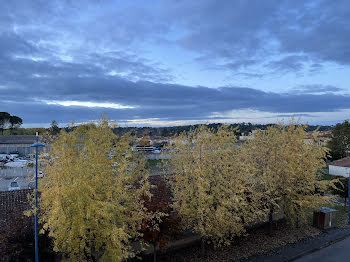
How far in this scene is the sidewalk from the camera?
577 inches

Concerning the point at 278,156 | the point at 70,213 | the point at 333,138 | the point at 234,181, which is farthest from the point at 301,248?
the point at 333,138

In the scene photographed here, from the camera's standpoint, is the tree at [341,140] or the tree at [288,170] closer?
the tree at [288,170]

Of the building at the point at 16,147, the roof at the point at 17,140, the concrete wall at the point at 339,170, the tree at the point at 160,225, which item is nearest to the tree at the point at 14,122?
the roof at the point at 17,140

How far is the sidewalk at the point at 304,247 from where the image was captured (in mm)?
14656

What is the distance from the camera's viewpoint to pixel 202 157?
13922 millimetres

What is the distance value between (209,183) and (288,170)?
6.48 m

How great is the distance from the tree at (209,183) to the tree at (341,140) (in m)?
47.6

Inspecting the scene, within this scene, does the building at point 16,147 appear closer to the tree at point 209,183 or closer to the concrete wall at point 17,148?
the concrete wall at point 17,148

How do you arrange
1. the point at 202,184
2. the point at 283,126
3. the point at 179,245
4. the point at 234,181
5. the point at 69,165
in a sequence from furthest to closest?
the point at 283,126 → the point at 179,245 → the point at 234,181 → the point at 202,184 → the point at 69,165

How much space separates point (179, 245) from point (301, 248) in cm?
806

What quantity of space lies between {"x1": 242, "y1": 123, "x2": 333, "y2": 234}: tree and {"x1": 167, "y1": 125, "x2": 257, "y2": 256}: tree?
122 inches

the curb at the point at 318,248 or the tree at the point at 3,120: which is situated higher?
the tree at the point at 3,120

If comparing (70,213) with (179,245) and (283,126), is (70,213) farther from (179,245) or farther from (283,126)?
(283,126)

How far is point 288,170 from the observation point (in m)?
16.4
